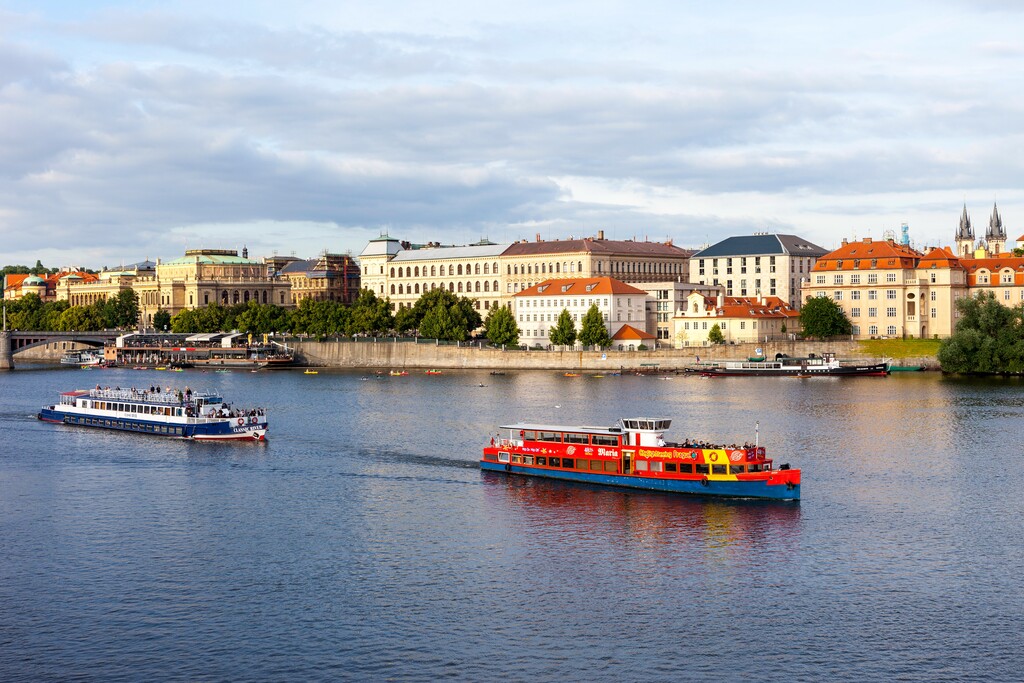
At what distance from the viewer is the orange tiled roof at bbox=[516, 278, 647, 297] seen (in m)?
144

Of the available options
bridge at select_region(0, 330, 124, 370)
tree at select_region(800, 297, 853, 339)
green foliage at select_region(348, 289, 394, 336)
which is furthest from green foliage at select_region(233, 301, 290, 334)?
tree at select_region(800, 297, 853, 339)

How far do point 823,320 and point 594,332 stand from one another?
77.7 feet

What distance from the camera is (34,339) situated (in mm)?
179250

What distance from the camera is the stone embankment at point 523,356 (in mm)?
128500

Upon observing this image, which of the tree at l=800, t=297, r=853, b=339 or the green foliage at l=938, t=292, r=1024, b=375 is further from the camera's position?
the tree at l=800, t=297, r=853, b=339

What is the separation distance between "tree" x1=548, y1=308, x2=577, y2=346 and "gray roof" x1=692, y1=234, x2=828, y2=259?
26448 millimetres

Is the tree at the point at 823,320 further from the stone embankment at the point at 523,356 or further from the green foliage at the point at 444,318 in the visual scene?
the green foliage at the point at 444,318

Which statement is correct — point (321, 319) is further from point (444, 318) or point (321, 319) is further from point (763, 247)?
point (763, 247)

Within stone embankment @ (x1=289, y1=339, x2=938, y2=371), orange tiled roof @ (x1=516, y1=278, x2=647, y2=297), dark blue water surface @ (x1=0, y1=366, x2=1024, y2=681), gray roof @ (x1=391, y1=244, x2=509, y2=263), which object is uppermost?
gray roof @ (x1=391, y1=244, x2=509, y2=263)

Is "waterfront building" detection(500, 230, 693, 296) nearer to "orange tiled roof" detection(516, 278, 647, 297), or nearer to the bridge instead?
"orange tiled roof" detection(516, 278, 647, 297)

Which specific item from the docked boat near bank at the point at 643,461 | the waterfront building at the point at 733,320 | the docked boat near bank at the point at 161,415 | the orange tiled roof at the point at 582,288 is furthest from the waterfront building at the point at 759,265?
the docked boat near bank at the point at 643,461

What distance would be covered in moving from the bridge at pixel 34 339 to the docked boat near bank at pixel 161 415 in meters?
84.3

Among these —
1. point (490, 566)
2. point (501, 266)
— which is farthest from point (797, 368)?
point (490, 566)

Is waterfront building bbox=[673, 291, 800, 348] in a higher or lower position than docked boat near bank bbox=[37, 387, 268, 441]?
higher
